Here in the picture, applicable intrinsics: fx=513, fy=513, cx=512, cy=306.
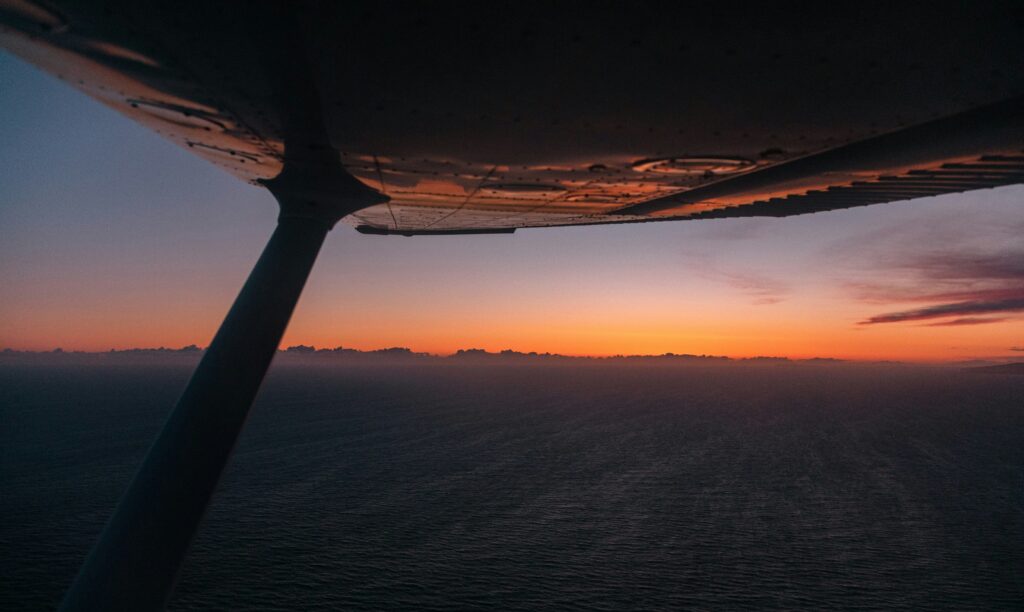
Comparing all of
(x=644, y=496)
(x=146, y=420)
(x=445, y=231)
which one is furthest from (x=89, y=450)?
(x=445, y=231)

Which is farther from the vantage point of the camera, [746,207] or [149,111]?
[746,207]

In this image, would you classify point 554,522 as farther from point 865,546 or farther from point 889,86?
point 889,86

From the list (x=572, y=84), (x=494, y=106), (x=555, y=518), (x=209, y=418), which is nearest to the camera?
(x=572, y=84)

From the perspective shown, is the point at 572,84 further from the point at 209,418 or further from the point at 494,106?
the point at 209,418

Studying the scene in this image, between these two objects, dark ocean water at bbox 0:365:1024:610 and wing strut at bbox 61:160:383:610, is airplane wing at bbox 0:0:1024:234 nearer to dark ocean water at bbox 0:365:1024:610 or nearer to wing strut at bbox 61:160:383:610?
wing strut at bbox 61:160:383:610

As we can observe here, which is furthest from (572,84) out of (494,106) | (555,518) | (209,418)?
(555,518)

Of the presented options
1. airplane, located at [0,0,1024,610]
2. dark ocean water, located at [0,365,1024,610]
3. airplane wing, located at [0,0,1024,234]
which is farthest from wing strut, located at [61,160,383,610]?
dark ocean water, located at [0,365,1024,610]

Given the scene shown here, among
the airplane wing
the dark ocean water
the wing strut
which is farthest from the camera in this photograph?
the dark ocean water
